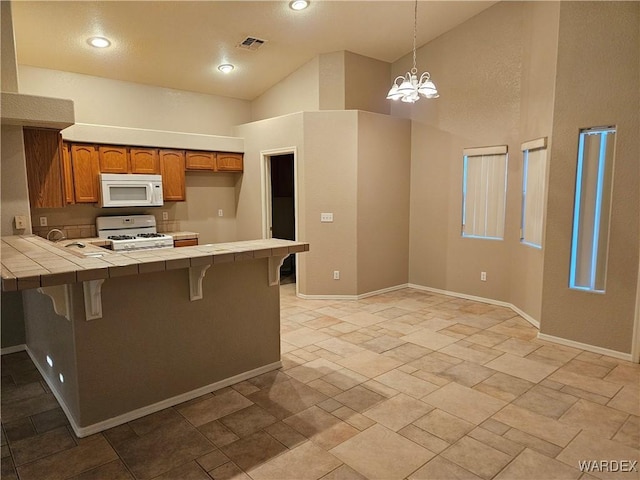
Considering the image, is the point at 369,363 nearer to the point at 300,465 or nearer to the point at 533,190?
the point at 300,465

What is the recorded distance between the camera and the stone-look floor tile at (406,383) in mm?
3023

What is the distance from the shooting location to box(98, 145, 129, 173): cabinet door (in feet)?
17.1

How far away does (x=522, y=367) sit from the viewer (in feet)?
11.3

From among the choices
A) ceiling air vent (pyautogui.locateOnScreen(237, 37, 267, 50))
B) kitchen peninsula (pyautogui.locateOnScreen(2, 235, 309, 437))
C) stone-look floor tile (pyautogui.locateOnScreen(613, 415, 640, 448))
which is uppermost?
ceiling air vent (pyautogui.locateOnScreen(237, 37, 267, 50))

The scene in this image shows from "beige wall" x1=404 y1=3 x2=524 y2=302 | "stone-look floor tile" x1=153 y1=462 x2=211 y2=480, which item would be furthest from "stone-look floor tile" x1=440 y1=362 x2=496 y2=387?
"beige wall" x1=404 y1=3 x2=524 y2=302

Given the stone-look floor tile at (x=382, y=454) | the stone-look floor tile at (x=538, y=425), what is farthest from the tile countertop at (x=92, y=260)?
the stone-look floor tile at (x=538, y=425)

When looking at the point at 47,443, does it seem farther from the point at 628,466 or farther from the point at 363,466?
the point at 628,466

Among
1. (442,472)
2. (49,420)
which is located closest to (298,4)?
(49,420)

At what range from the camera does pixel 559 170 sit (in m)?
3.84

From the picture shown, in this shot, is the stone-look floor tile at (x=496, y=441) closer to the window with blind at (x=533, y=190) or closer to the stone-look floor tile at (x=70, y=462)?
the stone-look floor tile at (x=70, y=462)

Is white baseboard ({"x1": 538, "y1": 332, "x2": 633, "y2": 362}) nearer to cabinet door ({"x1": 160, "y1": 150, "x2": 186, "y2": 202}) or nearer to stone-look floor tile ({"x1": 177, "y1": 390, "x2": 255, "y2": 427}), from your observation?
stone-look floor tile ({"x1": 177, "y1": 390, "x2": 255, "y2": 427})

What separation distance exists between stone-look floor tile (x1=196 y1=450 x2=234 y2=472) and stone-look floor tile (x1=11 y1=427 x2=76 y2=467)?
0.80 meters

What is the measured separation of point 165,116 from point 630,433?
6299 millimetres

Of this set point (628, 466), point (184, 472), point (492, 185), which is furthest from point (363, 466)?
point (492, 185)
